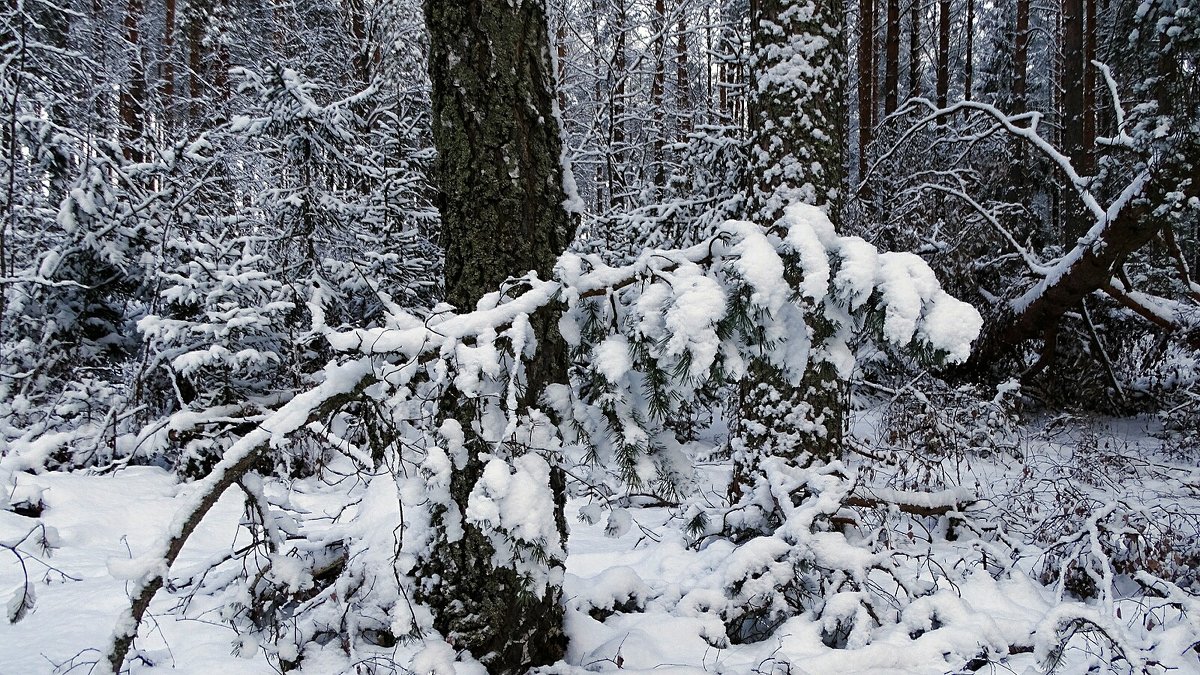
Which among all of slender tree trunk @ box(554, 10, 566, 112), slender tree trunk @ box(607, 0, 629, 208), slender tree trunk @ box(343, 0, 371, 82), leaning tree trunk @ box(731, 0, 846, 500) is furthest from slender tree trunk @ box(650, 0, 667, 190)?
leaning tree trunk @ box(731, 0, 846, 500)

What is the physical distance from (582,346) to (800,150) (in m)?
2.53

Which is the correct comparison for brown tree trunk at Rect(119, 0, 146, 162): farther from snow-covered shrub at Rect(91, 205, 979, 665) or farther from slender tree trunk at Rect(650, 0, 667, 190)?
snow-covered shrub at Rect(91, 205, 979, 665)

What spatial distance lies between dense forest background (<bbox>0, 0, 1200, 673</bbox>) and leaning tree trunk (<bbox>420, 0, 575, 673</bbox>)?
1 cm

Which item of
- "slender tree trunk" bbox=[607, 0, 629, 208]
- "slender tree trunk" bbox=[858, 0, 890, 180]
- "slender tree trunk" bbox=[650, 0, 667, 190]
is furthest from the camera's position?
"slender tree trunk" bbox=[858, 0, 890, 180]

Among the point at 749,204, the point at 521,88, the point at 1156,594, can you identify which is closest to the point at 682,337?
the point at 521,88

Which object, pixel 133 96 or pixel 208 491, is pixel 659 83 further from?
pixel 208 491

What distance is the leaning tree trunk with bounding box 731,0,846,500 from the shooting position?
12.8 feet

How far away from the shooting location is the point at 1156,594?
3.18 metres

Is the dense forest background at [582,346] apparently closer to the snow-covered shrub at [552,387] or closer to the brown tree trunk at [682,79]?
the snow-covered shrub at [552,387]

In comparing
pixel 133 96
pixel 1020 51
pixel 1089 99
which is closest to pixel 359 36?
pixel 133 96

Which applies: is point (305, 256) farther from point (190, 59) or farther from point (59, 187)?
point (190, 59)

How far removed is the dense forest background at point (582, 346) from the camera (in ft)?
6.08

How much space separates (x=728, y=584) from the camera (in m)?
2.80

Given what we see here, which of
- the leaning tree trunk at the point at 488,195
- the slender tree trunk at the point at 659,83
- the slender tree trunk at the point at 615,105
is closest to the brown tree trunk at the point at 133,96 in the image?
the slender tree trunk at the point at 615,105
